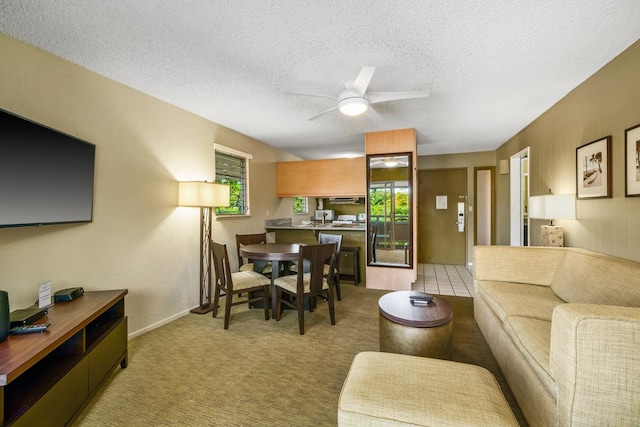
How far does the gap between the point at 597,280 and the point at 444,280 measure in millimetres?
2812

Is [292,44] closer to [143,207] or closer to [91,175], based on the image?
[91,175]

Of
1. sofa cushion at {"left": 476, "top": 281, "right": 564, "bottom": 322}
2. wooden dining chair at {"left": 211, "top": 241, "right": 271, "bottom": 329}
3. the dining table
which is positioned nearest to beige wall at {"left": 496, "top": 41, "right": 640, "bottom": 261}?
sofa cushion at {"left": 476, "top": 281, "right": 564, "bottom": 322}

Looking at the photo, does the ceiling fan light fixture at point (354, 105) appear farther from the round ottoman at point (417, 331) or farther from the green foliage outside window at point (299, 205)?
the green foliage outside window at point (299, 205)

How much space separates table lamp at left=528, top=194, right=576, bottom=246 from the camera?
2.56 m

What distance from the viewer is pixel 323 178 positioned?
5.00m

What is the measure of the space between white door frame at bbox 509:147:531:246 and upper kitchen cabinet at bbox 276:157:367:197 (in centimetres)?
261

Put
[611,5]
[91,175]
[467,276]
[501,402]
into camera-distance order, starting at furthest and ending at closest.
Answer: [467,276]
[91,175]
[611,5]
[501,402]

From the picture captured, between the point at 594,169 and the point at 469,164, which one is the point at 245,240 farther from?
the point at 469,164

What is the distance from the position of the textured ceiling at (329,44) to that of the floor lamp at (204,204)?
0.95 meters

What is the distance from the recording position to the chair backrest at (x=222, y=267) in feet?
9.04

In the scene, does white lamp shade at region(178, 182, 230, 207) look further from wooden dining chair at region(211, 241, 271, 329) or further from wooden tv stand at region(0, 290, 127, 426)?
wooden tv stand at region(0, 290, 127, 426)

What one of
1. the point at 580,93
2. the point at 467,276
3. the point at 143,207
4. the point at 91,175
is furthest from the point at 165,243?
the point at 467,276

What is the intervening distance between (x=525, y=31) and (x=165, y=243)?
365 centimetres

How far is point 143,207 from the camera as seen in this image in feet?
9.02
